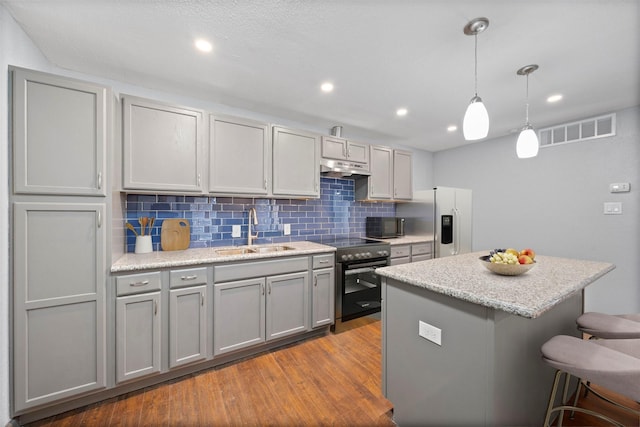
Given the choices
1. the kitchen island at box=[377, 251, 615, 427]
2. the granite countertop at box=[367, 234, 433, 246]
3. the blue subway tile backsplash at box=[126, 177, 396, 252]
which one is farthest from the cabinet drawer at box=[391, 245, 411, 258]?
the kitchen island at box=[377, 251, 615, 427]

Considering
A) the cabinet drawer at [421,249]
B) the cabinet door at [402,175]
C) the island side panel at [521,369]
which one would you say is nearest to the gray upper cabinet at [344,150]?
the cabinet door at [402,175]

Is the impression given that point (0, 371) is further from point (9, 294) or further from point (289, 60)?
point (289, 60)

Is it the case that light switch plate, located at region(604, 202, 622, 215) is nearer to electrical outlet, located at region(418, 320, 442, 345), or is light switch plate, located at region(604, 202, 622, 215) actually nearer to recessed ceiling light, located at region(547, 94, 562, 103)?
recessed ceiling light, located at region(547, 94, 562, 103)

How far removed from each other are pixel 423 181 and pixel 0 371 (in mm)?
5352

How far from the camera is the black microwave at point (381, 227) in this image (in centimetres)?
367

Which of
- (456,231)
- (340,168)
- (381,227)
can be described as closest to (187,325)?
(340,168)

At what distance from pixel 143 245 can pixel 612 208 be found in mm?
5018

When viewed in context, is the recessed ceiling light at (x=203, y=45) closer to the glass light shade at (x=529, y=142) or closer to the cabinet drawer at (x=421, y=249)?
the glass light shade at (x=529, y=142)

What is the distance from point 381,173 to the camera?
365 cm

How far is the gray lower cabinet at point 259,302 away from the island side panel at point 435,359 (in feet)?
3.58

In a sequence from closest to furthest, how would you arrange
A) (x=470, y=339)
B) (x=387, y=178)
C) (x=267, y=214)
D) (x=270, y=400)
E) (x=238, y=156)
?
(x=470, y=339), (x=270, y=400), (x=238, y=156), (x=267, y=214), (x=387, y=178)

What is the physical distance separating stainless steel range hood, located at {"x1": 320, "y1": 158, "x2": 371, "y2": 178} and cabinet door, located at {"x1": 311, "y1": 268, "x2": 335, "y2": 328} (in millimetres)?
1245

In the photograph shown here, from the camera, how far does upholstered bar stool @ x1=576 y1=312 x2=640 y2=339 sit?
1369 mm

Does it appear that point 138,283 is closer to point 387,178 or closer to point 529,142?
point 529,142
